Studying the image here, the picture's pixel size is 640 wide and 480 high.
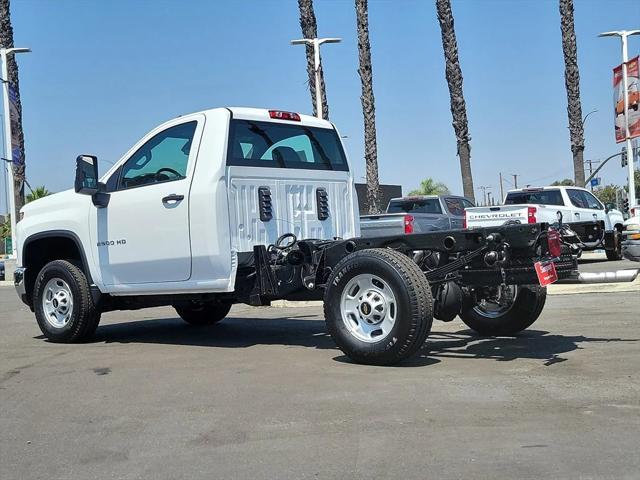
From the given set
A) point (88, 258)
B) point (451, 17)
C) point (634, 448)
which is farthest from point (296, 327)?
point (451, 17)

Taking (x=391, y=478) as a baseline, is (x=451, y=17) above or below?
above

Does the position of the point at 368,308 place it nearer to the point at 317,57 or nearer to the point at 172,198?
the point at 172,198

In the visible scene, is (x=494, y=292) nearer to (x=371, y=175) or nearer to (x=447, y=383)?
(x=447, y=383)

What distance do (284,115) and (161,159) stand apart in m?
1.40

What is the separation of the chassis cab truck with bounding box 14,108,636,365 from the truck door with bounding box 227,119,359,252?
0.05 feet

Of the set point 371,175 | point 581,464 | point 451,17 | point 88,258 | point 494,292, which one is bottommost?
point 581,464

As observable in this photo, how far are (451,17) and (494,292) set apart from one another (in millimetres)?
20536

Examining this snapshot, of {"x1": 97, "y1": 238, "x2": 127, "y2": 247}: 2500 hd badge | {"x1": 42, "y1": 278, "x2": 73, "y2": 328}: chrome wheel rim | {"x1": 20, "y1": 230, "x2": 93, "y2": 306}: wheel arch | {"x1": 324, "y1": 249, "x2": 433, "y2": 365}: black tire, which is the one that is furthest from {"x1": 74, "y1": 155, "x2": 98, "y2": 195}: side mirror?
{"x1": 324, "y1": 249, "x2": 433, "y2": 365}: black tire

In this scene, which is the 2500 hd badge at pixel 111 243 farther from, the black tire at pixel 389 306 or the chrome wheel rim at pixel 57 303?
the black tire at pixel 389 306

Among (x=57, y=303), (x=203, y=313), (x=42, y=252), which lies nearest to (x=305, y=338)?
(x=203, y=313)

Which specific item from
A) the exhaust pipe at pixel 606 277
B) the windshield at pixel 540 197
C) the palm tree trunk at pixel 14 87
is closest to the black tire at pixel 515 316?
the exhaust pipe at pixel 606 277

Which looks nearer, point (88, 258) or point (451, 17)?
point (88, 258)

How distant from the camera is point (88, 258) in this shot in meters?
8.70

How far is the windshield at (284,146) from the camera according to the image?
7840 mm
